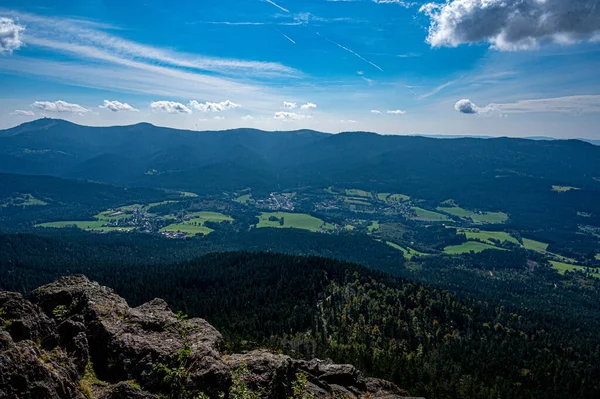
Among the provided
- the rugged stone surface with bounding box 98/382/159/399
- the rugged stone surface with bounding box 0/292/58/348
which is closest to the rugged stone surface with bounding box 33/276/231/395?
the rugged stone surface with bounding box 98/382/159/399

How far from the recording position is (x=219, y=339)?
43.4m

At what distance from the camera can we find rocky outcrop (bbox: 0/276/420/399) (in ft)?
72.5

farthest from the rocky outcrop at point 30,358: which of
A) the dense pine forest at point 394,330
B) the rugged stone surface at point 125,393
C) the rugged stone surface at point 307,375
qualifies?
the dense pine forest at point 394,330

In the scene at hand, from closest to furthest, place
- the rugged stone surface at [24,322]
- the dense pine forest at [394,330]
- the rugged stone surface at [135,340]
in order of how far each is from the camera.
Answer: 1. the rugged stone surface at [24,322]
2. the rugged stone surface at [135,340]
3. the dense pine forest at [394,330]

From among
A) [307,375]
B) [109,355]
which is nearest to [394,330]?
[307,375]

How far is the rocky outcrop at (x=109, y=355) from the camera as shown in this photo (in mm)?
22109

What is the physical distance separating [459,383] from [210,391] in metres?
100

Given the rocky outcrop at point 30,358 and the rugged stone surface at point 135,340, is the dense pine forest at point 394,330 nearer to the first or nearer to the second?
the rugged stone surface at point 135,340

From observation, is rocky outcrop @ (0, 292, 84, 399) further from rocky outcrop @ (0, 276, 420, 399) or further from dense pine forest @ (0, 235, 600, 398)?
dense pine forest @ (0, 235, 600, 398)

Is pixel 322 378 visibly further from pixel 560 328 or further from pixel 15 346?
pixel 560 328

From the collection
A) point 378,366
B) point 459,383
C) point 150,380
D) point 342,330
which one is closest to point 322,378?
point 150,380

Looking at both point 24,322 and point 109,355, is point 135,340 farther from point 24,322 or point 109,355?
point 24,322

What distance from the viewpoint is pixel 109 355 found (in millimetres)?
32781

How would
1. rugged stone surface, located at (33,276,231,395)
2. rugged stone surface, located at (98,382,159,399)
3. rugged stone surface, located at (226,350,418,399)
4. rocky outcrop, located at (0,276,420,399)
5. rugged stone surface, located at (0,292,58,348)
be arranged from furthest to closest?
rugged stone surface, located at (226,350,418,399) < rugged stone surface, located at (33,276,231,395) < rugged stone surface, located at (98,382,159,399) < rugged stone surface, located at (0,292,58,348) < rocky outcrop, located at (0,276,420,399)
